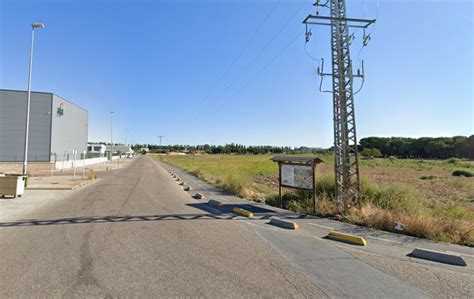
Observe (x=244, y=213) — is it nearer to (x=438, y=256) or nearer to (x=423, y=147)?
(x=438, y=256)

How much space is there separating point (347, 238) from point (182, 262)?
13.7 ft

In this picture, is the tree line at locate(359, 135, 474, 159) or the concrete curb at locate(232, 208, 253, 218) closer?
the concrete curb at locate(232, 208, 253, 218)

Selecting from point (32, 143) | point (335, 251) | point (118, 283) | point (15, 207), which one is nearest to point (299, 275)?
point (335, 251)

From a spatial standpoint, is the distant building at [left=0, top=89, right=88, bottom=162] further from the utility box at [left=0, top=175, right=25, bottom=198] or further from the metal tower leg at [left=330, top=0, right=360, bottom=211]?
the metal tower leg at [left=330, top=0, right=360, bottom=211]

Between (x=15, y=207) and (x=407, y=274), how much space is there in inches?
526

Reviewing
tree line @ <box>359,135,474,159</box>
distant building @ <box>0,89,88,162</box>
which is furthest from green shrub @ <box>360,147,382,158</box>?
distant building @ <box>0,89,88,162</box>

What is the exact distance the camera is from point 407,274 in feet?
15.5

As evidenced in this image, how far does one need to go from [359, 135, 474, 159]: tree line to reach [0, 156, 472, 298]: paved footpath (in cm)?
13592

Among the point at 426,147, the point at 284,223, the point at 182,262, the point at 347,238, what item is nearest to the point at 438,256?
the point at 347,238

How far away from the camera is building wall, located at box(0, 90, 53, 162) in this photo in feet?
128

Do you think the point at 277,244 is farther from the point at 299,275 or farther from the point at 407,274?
the point at 407,274

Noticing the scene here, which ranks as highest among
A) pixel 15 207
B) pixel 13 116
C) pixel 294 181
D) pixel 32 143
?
pixel 13 116

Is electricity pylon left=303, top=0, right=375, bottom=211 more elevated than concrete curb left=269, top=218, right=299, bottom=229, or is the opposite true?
electricity pylon left=303, top=0, right=375, bottom=211

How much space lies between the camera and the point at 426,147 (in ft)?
409
